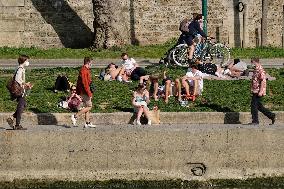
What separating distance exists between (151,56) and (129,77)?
6.92m

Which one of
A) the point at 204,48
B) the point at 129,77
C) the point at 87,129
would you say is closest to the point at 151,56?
the point at 204,48

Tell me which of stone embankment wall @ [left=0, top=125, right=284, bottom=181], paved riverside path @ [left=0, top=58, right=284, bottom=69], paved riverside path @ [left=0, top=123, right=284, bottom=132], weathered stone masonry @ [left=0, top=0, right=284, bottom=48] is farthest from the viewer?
weathered stone masonry @ [left=0, top=0, right=284, bottom=48]

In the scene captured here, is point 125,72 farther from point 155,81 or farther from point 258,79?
point 258,79

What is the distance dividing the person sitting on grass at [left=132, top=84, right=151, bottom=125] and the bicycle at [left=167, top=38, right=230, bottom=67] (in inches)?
210

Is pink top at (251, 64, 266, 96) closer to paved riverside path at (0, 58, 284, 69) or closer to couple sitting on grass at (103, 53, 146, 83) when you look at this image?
couple sitting on grass at (103, 53, 146, 83)

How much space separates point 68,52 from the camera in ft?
103

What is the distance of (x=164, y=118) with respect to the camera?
19844mm

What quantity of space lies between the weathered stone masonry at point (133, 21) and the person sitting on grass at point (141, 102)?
12.2 meters

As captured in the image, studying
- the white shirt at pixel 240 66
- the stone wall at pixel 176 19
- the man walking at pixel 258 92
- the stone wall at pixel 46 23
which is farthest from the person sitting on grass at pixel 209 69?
→ the stone wall at pixel 46 23

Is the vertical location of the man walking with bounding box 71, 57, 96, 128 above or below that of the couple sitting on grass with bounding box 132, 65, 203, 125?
above

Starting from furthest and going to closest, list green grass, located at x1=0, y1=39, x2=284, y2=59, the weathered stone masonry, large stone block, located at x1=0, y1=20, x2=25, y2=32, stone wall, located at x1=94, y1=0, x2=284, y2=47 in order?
stone wall, located at x1=94, y1=0, x2=284, y2=47 < the weathered stone masonry < large stone block, located at x1=0, y1=20, x2=25, y2=32 < green grass, located at x1=0, y1=39, x2=284, y2=59

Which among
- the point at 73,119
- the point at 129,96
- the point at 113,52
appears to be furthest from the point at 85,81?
the point at 113,52

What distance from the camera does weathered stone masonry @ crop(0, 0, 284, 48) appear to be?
3281 cm

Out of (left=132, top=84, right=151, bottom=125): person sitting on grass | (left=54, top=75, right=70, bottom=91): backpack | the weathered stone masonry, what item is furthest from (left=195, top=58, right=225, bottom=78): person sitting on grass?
the weathered stone masonry
